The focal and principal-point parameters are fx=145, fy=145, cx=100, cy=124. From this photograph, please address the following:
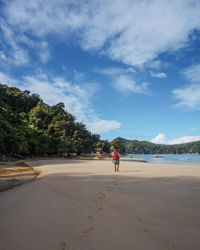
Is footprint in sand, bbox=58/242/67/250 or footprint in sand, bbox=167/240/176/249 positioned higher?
footprint in sand, bbox=167/240/176/249

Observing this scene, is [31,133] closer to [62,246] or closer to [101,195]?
[101,195]

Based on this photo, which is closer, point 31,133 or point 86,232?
point 86,232

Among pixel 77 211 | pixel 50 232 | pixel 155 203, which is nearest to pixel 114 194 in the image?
pixel 155 203

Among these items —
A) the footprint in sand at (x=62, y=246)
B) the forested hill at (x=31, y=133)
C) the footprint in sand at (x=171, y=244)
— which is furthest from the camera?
the forested hill at (x=31, y=133)

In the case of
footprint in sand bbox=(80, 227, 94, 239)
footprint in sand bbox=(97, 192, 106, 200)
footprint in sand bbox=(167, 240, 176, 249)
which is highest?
footprint in sand bbox=(167, 240, 176, 249)

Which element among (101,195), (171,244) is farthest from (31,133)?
(171,244)

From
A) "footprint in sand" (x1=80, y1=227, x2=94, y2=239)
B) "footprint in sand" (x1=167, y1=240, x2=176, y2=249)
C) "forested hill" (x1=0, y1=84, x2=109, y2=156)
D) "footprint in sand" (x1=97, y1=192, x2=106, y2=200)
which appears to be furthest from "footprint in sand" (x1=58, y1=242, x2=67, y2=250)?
"forested hill" (x1=0, y1=84, x2=109, y2=156)

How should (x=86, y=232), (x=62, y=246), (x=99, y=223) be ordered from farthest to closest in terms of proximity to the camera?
(x=99, y=223) → (x=86, y=232) → (x=62, y=246)

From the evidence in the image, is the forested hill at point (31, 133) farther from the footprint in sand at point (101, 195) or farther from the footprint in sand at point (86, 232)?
the footprint in sand at point (86, 232)

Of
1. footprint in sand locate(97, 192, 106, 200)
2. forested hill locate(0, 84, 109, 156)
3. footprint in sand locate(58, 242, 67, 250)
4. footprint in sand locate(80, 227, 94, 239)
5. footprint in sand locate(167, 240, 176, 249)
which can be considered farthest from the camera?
forested hill locate(0, 84, 109, 156)

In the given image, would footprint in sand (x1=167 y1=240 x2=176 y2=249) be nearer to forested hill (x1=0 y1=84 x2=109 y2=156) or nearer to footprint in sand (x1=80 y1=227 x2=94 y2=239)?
footprint in sand (x1=80 y1=227 x2=94 y2=239)

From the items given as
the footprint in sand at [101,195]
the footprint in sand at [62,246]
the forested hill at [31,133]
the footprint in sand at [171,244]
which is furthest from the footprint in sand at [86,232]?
the forested hill at [31,133]

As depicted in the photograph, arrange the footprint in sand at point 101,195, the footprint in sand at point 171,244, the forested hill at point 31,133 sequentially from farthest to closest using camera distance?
the forested hill at point 31,133
the footprint in sand at point 101,195
the footprint in sand at point 171,244

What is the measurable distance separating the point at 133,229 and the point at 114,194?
96.5 inches
